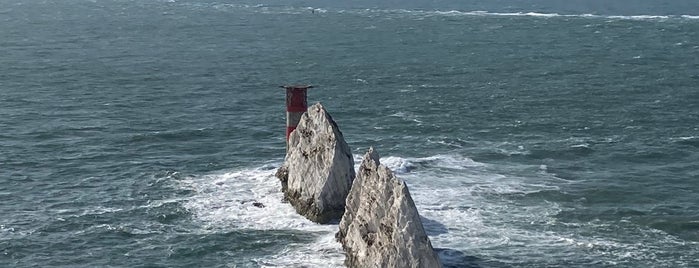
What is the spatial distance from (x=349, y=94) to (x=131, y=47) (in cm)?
6569

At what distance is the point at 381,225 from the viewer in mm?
72875

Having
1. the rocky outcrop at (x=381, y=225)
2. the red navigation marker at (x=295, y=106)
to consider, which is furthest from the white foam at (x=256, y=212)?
the red navigation marker at (x=295, y=106)

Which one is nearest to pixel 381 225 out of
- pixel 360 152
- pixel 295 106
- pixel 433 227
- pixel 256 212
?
pixel 433 227

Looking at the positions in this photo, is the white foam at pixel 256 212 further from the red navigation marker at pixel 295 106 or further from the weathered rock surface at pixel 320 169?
the red navigation marker at pixel 295 106

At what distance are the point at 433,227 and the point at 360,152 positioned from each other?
26.1m

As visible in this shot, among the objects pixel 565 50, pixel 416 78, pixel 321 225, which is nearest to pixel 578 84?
pixel 416 78

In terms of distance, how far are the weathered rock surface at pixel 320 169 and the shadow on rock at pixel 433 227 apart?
22.7 feet

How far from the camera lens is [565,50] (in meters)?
189

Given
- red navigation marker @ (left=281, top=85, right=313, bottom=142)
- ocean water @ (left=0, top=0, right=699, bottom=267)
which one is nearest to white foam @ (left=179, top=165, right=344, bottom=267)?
ocean water @ (left=0, top=0, right=699, bottom=267)

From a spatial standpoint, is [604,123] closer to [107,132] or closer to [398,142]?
[398,142]

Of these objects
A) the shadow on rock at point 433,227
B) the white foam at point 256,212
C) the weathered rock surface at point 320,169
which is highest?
the weathered rock surface at point 320,169

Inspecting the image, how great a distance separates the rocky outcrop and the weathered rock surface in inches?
275

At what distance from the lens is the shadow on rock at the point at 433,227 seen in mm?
85944

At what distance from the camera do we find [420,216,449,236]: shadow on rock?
85944 mm
